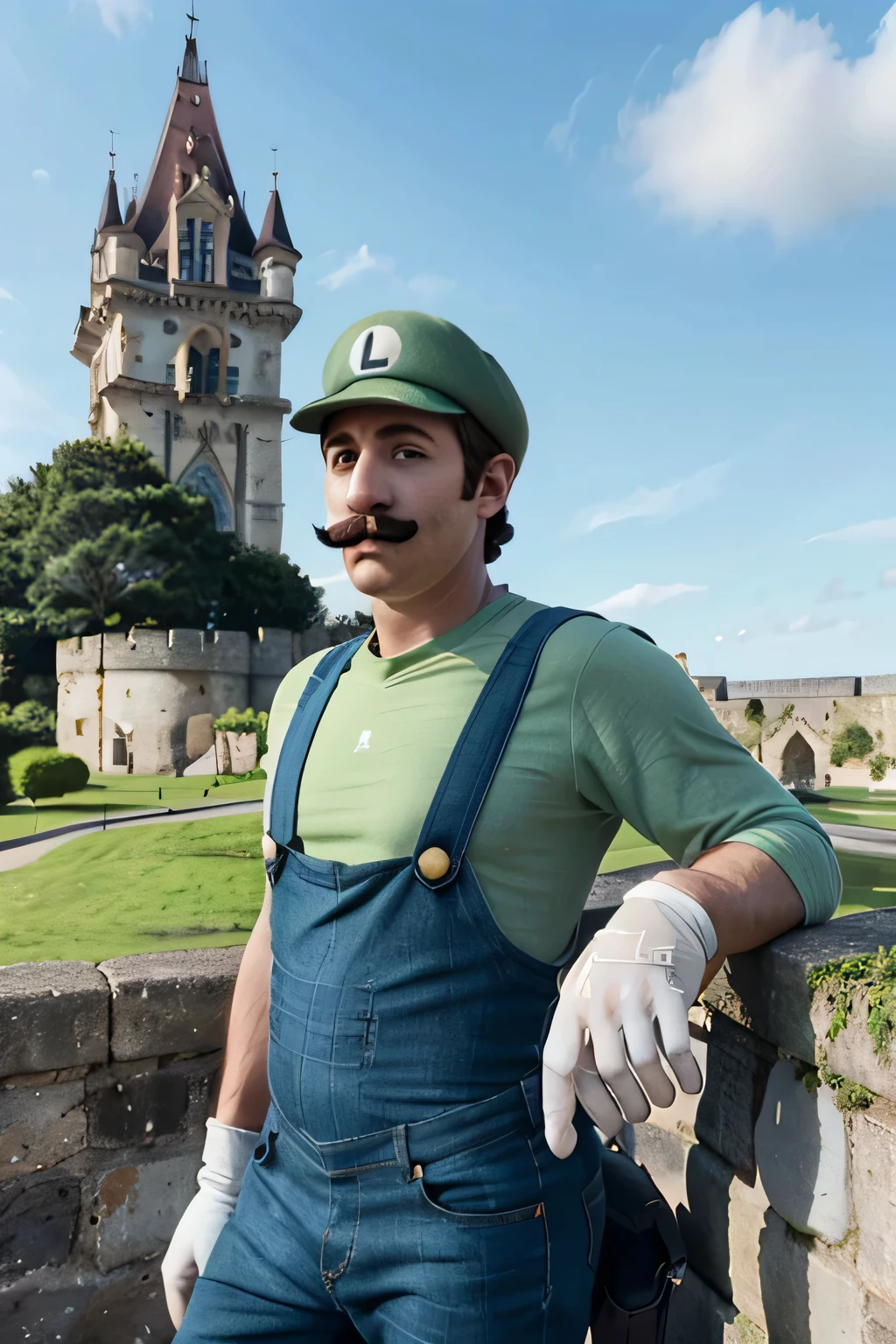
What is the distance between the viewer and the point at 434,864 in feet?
4.28

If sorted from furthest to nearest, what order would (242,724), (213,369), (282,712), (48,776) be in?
(213,369)
(242,724)
(48,776)
(282,712)

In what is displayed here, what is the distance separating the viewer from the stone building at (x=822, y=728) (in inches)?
1072

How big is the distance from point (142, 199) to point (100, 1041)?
153 feet

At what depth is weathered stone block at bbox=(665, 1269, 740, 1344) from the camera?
1.57 meters

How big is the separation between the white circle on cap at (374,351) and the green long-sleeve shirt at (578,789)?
1.69 ft

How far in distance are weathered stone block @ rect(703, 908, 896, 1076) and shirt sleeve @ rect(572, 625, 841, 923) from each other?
6 centimetres

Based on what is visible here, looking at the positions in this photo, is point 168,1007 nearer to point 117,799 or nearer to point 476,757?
point 476,757

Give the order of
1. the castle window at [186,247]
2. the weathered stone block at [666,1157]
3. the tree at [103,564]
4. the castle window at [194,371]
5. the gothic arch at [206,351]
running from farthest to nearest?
the castle window at [186,247] < the castle window at [194,371] < the gothic arch at [206,351] < the tree at [103,564] < the weathered stone block at [666,1157]

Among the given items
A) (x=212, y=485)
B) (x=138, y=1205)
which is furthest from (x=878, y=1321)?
(x=212, y=485)

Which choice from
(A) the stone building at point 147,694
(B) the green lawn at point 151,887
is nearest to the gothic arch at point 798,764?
(B) the green lawn at point 151,887

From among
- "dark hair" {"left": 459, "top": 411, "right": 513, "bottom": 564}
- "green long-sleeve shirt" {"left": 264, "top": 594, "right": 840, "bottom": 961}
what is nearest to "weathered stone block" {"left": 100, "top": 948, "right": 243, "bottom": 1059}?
Result: "green long-sleeve shirt" {"left": 264, "top": 594, "right": 840, "bottom": 961}

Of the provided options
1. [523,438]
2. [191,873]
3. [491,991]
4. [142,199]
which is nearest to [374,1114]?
A: [491,991]

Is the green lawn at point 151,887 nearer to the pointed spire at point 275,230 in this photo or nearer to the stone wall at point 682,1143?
the stone wall at point 682,1143

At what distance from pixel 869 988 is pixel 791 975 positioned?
139 mm
